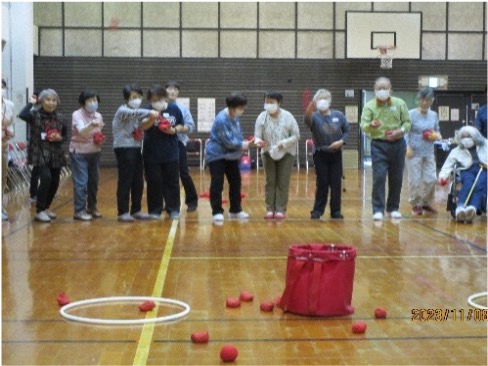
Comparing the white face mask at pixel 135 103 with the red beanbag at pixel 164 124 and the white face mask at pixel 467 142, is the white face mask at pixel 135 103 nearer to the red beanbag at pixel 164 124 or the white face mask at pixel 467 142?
the red beanbag at pixel 164 124

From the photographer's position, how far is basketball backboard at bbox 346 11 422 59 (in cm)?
2194

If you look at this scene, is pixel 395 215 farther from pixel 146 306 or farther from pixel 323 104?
pixel 146 306

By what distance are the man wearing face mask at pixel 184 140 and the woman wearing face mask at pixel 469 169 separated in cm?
295

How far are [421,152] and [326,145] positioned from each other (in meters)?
1.46

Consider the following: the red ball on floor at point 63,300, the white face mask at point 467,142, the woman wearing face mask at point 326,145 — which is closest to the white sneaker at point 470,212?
the white face mask at point 467,142

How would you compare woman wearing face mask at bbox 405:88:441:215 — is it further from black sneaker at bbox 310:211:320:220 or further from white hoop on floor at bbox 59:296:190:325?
white hoop on floor at bbox 59:296:190:325

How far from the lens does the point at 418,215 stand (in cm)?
986

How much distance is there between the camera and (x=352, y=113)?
2297cm

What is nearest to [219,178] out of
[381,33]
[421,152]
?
[421,152]

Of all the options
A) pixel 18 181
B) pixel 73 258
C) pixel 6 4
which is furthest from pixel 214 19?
pixel 73 258

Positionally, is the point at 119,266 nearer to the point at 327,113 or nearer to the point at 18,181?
the point at 327,113

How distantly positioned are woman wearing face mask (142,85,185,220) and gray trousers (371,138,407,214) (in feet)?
7.43

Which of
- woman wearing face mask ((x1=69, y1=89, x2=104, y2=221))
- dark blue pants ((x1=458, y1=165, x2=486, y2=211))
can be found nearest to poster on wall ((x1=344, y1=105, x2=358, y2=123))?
dark blue pants ((x1=458, y1=165, x2=486, y2=211))

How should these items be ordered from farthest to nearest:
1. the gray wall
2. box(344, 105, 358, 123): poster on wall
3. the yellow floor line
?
box(344, 105, 358, 123): poster on wall < the gray wall < the yellow floor line
